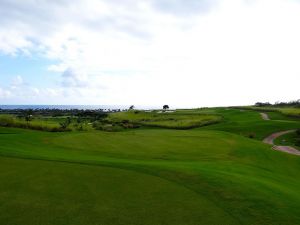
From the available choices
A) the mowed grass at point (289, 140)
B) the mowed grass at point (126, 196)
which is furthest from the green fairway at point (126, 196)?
the mowed grass at point (289, 140)

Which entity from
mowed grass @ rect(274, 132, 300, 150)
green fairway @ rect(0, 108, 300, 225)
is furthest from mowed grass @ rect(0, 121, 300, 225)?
mowed grass @ rect(274, 132, 300, 150)

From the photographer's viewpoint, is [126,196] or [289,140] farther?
[289,140]

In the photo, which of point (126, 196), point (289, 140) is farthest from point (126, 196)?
point (289, 140)

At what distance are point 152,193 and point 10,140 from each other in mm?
18861

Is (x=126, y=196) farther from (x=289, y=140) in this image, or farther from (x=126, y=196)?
(x=289, y=140)

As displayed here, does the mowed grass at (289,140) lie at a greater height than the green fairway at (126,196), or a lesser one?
lesser

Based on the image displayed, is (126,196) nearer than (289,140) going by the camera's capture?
Yes

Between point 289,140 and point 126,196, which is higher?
point 126,196

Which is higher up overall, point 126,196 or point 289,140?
point 126,196

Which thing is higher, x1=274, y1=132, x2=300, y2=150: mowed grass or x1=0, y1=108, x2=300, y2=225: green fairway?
x1=0, y1=108, x2=300, y2=225: green fairway

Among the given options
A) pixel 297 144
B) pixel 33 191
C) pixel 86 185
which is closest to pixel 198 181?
pixel 86 185

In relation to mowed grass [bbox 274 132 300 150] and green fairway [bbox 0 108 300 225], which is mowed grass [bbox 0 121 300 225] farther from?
mowed grass [bbox 274 132 300 150]

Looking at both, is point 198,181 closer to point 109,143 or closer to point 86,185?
point 86,185

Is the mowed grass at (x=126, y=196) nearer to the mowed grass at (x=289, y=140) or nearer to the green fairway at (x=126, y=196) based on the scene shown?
the green fairway at (x=126, y=196)
